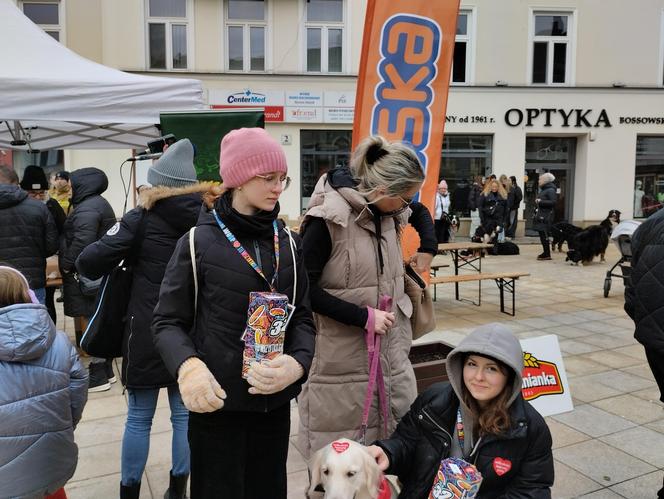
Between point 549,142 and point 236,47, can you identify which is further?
point 549,142

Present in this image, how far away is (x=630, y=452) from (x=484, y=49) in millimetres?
13981

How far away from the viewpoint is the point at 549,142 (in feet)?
55.3

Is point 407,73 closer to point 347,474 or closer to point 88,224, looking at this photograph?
point 88,224

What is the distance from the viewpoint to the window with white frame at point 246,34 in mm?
15016

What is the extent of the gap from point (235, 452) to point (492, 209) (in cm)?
1195

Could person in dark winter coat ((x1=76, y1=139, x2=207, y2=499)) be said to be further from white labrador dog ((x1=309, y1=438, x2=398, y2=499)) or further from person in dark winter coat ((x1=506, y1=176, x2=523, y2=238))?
person in dark winter coat ((x1=506, y1=176, x2=523, y2=238))

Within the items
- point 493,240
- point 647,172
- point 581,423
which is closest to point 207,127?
point 581,423

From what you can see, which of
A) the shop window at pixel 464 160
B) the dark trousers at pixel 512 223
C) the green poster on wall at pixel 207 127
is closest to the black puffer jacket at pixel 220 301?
the green poster on wall at pixel 207 127

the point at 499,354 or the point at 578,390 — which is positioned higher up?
the point at 499,354

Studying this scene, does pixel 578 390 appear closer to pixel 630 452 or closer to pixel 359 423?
pixel 630 452

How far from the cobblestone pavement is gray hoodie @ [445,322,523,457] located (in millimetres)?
1425

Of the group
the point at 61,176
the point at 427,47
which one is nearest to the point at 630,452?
the point at 427,47

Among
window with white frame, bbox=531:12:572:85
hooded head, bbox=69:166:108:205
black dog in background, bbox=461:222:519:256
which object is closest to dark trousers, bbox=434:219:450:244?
black dog in background, bbox=461:222:519:256

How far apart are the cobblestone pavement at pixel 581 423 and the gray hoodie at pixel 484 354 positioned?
1425 mm
